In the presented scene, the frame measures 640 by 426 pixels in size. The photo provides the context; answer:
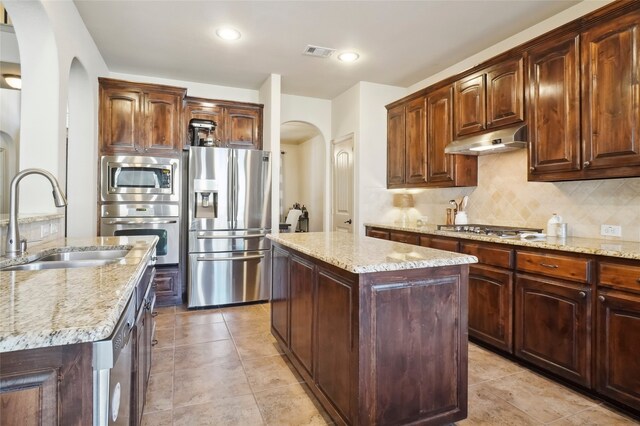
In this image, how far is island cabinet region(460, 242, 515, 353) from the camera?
269cm

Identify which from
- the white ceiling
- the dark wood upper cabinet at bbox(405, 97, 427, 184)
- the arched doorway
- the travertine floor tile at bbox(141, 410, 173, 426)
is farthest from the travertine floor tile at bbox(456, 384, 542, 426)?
the arched doorway

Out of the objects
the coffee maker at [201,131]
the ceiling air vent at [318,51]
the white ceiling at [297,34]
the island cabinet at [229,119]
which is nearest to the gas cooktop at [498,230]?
the white ceiling at [297,34]

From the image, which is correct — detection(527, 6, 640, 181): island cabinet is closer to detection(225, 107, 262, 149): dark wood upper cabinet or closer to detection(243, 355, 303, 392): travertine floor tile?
detection(243, 355, 303, 392): travertine floor tile

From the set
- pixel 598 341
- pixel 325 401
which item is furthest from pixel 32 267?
pixel 598 341

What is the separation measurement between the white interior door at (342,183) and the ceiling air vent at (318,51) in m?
1.33

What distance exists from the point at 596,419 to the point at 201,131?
14.8 ft

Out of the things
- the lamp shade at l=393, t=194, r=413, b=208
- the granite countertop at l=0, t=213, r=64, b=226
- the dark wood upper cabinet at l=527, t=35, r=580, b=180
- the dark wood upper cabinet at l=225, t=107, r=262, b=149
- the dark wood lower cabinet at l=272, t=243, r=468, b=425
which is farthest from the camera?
the lamp shade at l=393, t=194, r=413, b=208

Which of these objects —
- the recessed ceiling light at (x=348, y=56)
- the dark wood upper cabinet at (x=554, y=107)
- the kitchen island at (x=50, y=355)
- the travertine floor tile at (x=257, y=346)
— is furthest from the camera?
the recessed ceiling light at (x=348, y=56)

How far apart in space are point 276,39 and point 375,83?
1788 millimetres

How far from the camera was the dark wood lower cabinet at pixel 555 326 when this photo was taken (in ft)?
7.25

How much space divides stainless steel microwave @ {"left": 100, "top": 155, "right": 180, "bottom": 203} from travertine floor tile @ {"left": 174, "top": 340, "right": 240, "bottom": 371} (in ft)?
6.01

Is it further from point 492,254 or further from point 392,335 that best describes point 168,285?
point 492,254

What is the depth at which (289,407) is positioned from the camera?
211 cm

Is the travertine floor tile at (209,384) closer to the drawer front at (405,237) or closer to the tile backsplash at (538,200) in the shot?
the drawer front at (405,237)
